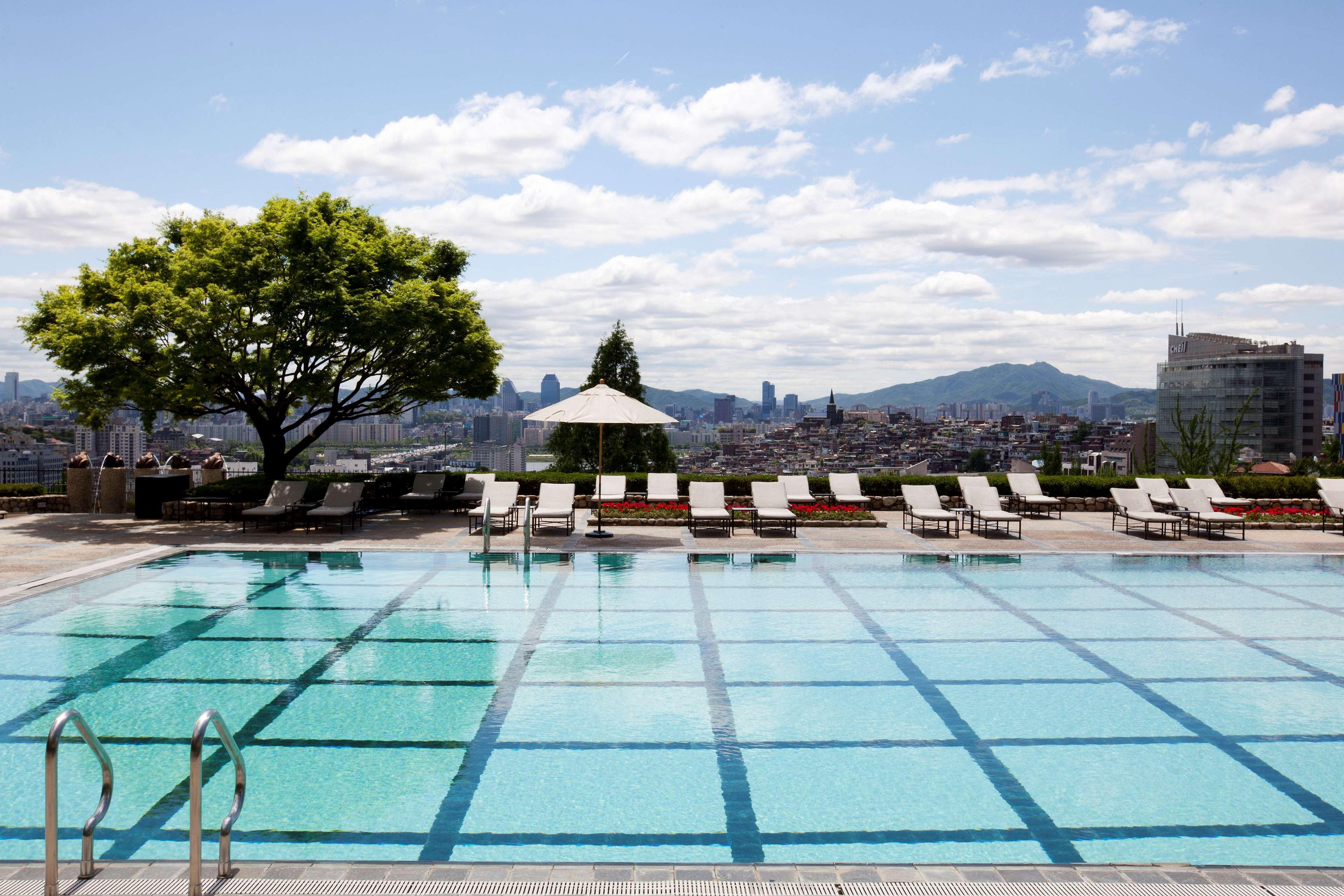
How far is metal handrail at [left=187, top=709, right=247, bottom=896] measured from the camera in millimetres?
3609

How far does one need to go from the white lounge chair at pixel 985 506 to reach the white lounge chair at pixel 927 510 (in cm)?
39

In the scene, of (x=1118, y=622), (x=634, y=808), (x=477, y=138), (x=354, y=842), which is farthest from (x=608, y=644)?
(x=477, y=138)

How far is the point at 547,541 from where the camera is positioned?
1445 centimetres

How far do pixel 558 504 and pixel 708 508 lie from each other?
9.33 feet

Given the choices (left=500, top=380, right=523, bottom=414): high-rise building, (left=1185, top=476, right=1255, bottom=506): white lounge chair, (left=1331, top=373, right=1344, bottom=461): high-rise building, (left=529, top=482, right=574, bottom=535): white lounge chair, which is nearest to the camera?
(left=529, top=482, right=574, bottom=535): white lounge chair

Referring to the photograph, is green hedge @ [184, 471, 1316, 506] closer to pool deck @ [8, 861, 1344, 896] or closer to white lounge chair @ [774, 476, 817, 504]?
white lounge chair @ [774, 476, 817, 504]

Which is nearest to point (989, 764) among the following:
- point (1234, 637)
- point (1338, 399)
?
point (1234, 637)

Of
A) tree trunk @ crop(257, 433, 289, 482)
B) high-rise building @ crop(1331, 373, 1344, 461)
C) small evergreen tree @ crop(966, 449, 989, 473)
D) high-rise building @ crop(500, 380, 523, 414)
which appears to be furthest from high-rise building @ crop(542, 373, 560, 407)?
high-rise building @ crop(1331, 373, 1344, 461)

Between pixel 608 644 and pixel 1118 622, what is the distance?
5.77 metres

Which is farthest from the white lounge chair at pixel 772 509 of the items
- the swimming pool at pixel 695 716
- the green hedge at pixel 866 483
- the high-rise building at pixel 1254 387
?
the high-rise building at pixel 1254 387

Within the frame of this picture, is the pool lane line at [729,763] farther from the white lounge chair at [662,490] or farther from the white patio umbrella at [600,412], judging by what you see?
the white lounge chair at [662,490]

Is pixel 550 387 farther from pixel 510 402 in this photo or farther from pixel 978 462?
pixel 978 462

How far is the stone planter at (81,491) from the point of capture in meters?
17.9

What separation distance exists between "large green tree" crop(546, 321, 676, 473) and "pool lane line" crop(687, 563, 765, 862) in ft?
57.5
